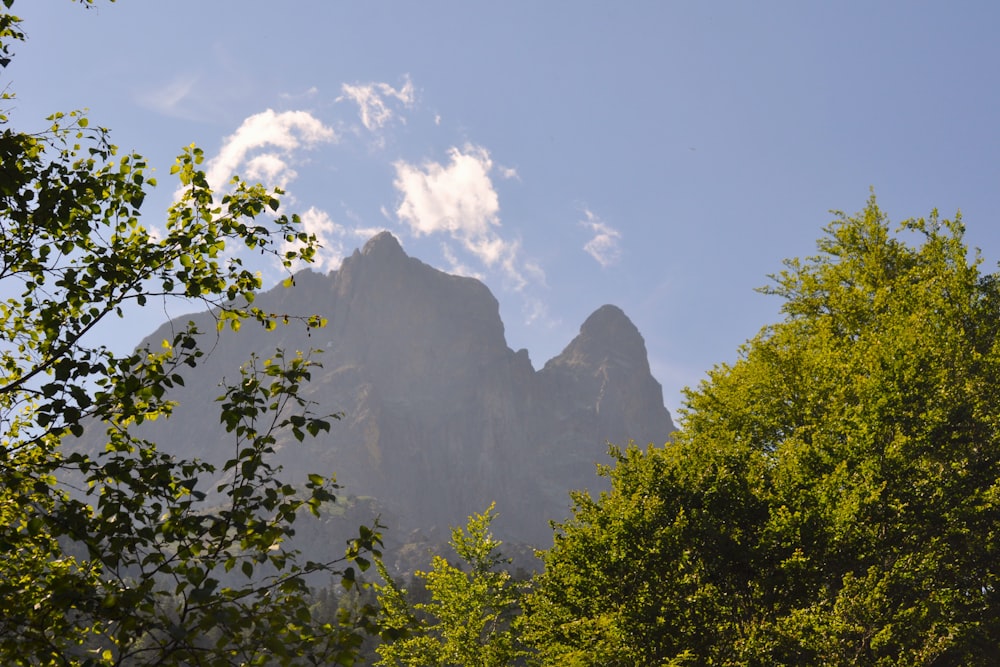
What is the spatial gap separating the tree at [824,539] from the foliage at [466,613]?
2.51 meters

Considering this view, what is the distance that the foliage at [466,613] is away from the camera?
54.8 feet

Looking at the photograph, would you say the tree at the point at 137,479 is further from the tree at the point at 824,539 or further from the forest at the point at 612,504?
the tree at the point at 824,539

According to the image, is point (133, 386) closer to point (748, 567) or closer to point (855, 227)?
point (748, 567)

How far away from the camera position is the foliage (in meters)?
16.7

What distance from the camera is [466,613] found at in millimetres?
18078

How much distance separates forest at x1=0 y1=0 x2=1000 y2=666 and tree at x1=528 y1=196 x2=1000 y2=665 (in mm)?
53

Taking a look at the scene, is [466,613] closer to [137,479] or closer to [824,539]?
[824,539]

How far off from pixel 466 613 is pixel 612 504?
5.99m

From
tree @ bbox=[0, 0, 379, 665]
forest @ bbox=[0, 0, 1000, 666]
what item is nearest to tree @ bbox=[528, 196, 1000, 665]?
forest @ bbox=[0, 0, 1000, 666]

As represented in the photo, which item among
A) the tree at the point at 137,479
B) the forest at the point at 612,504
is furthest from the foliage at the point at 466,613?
the tree at the point at 137,479

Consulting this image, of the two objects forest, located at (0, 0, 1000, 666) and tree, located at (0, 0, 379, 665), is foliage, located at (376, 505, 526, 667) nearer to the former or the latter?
forest, located at (0, 0, 1000, 666)

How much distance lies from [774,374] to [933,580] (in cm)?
587

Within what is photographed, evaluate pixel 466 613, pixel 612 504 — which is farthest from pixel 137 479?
pixel 466 613

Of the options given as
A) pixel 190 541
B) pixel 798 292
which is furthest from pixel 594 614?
pixel 798 292
